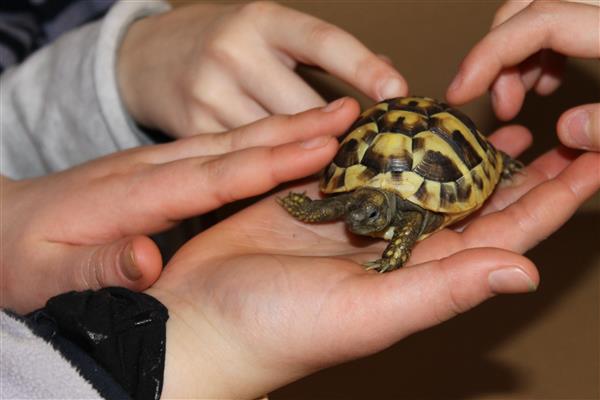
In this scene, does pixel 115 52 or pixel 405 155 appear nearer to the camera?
pixel 405 155

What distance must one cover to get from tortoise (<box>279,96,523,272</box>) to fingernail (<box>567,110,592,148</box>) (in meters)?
0.15

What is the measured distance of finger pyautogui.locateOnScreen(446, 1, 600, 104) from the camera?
45.4 inches

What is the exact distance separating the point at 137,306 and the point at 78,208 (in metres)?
0.29

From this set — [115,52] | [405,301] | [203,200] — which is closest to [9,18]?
[115,52]

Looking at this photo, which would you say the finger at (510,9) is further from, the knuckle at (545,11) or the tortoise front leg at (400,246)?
the tortoise front leg at (400,246)

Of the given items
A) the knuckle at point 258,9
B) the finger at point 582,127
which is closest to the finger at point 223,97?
the knuckle at point 258,9

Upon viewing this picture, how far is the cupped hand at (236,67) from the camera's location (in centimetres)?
127

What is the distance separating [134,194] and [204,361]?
1.02ft

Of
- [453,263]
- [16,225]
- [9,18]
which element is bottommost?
[16,225]

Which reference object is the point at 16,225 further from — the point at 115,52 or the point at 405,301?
the point at 405,301

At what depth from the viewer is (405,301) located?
0.83 metres

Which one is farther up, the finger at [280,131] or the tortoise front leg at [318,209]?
the finger at [280,131]

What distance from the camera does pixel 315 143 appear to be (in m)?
1.07

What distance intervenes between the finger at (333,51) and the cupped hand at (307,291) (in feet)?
0.94
